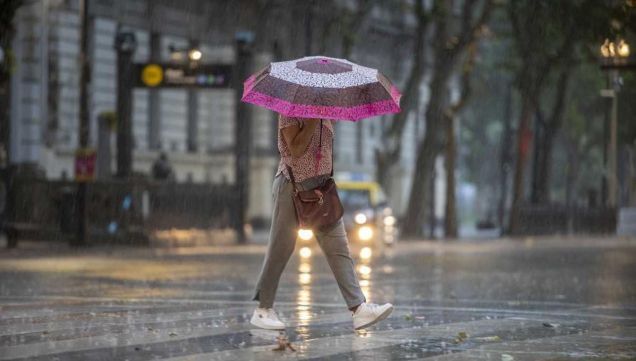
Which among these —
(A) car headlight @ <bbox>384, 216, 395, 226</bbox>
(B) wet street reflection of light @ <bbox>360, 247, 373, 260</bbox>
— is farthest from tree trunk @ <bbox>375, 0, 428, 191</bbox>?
(B) wet street reflection of light @ <bbox>360, 247, 373, 260</bbox>

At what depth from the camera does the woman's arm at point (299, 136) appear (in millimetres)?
10500

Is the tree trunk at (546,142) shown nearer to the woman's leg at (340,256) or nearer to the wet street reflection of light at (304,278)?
the wet street reflection of light at (304,278)

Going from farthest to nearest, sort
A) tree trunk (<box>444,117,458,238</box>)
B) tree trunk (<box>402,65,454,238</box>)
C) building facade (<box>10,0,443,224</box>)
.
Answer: tree trunk (<box>444,117,458,238</box>) < tree trunk (<box>402,65,454,238</box>) < building facade (<box>10,0,443,224</box>)

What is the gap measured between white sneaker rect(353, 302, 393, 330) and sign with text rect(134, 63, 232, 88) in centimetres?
2346

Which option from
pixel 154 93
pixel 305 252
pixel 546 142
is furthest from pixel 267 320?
pixel 546 142

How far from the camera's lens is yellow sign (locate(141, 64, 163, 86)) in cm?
3388

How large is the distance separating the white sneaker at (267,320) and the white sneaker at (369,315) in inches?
21.4

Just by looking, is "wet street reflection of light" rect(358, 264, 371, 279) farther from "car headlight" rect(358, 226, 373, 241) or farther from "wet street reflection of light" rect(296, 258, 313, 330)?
"car headlight" rect(358, 226, 373, 241)

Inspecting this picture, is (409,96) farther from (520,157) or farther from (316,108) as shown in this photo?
(316,108)

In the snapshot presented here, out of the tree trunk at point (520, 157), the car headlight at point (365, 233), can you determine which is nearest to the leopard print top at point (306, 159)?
the car headlight at point (365, 233)

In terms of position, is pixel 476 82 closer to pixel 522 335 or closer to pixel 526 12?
pixel 526 12

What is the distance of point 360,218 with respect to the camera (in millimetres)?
33344

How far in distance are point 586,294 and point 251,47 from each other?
20737 mm

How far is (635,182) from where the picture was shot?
56312 millimetres
